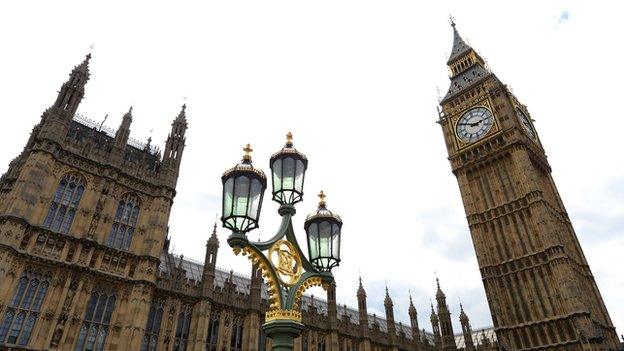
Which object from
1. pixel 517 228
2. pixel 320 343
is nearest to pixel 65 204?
pixel 320 343

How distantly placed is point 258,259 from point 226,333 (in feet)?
70.5

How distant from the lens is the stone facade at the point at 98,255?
2152 centimetres

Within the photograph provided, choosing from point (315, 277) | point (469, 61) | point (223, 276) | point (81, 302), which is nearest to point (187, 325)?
point (81, 302)

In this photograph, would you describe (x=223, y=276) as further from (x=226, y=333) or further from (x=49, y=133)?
(x=49, y=133)

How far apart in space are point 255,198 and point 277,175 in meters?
1.58

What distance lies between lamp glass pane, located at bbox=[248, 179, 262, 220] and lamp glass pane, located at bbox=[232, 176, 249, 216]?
119 millimetres

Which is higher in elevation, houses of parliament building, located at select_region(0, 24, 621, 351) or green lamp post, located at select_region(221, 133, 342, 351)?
houses of parliament building, located at select_region(0, 24, 621, 351)

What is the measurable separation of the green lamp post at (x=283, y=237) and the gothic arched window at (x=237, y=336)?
20.7 m

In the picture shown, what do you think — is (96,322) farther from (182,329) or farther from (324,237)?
(324,237)

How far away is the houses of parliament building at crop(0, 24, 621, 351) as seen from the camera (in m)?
22.0

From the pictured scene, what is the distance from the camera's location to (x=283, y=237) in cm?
975

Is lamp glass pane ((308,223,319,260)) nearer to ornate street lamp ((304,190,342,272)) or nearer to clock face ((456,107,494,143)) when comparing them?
ornate street lamp ((304,190,342,272))

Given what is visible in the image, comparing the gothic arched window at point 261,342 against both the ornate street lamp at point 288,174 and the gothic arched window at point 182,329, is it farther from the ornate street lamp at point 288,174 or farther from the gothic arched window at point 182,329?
the ornate street lamp at point 288,174

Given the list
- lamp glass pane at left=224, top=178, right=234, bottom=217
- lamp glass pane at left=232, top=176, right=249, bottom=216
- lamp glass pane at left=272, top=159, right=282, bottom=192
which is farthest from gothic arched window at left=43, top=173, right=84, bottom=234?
lamp glass pane at left=232, top=176, right=249, bottom=216
